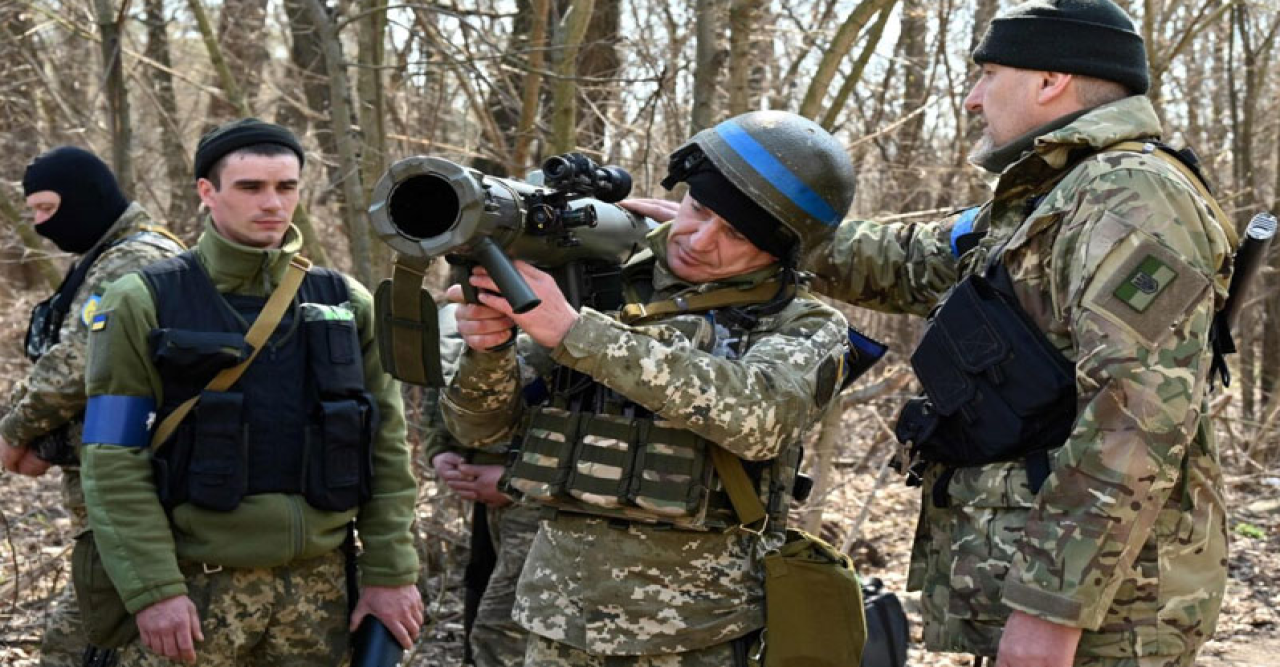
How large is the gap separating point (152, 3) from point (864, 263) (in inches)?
257

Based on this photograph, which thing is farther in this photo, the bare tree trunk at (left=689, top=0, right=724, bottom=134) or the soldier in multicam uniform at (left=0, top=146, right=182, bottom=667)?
the bare tree trunk at (left=689, top=0, right=724, bottom=134)

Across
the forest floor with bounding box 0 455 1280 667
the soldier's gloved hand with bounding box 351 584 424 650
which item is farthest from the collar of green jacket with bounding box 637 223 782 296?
the forest floor with bounding box 0 455 1280 667

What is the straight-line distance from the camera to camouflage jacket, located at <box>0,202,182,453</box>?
407 cm

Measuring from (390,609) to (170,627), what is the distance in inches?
24.5

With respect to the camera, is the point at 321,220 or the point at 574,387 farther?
the point at 321,220

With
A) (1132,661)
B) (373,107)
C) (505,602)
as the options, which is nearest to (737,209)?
(1132,661)

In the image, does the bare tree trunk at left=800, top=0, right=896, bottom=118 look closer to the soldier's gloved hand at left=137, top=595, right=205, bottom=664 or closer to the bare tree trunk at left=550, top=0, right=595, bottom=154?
the bare tree trunk at left=550, top=0, right=595, bottom=154

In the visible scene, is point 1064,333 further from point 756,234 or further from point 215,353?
point 215,353

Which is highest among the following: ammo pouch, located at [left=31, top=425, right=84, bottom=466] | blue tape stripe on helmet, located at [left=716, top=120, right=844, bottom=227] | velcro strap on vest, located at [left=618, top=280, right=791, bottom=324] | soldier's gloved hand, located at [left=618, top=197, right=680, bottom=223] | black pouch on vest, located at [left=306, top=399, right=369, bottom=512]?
blue tape stripe on helmet, located at [left=716, top=120, right=844, bottom=227]

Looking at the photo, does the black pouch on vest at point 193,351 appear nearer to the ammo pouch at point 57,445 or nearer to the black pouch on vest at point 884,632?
the ammo pouch at point 57,445

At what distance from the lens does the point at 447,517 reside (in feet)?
20.5

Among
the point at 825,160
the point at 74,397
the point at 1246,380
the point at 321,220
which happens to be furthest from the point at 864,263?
the point at 1246,380

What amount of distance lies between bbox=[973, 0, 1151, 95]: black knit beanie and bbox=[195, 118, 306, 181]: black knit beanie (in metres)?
2.20

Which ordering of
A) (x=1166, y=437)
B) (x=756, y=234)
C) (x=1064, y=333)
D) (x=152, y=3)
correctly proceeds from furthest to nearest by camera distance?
1. (x=152, y=3)
2. (x=756, y=234)
3. (x=1064, y=333)
4. (x=1166, y=437)
